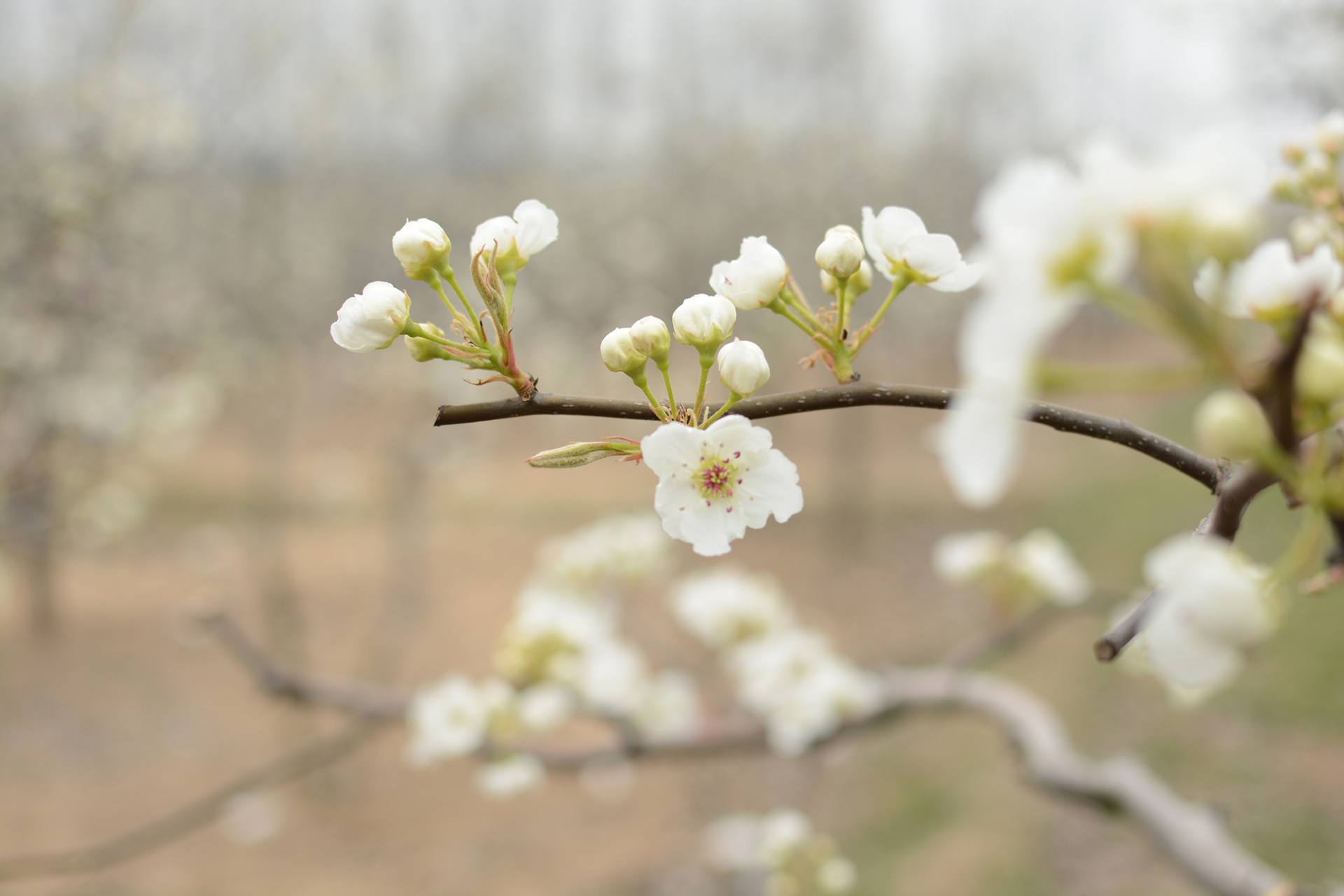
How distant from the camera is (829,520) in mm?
→ 13492

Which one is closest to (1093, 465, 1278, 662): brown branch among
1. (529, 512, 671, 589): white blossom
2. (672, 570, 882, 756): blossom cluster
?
(672, 570, 882, 756): blossom cluster

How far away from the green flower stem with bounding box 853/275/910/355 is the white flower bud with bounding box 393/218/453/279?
1.41ft

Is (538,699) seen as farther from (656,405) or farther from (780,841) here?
(656,405)

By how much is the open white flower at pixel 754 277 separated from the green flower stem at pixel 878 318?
99 millimetres

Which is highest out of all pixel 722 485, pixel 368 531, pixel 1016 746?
pixel 722 485

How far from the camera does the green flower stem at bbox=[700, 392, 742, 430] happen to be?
33.8 inches

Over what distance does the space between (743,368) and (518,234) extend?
0.32 metres

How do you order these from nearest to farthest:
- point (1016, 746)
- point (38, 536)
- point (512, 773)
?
point (512, 773), point (1016, 746), point (38, 536)

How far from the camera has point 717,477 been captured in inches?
37.8

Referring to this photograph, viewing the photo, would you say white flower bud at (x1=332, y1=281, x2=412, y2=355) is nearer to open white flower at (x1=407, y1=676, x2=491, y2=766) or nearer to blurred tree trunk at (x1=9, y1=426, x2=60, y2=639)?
open white flower at (x1=407, y1=676, x2=491, y2=766)

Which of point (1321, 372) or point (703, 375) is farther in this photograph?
point (703, 375)

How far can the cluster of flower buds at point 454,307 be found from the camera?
0.88 metres

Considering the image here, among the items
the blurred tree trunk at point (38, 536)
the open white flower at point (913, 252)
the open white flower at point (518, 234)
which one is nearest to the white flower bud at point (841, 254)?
the open white flower at point (913, 252)

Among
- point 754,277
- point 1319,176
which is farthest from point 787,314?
point 1319,176
